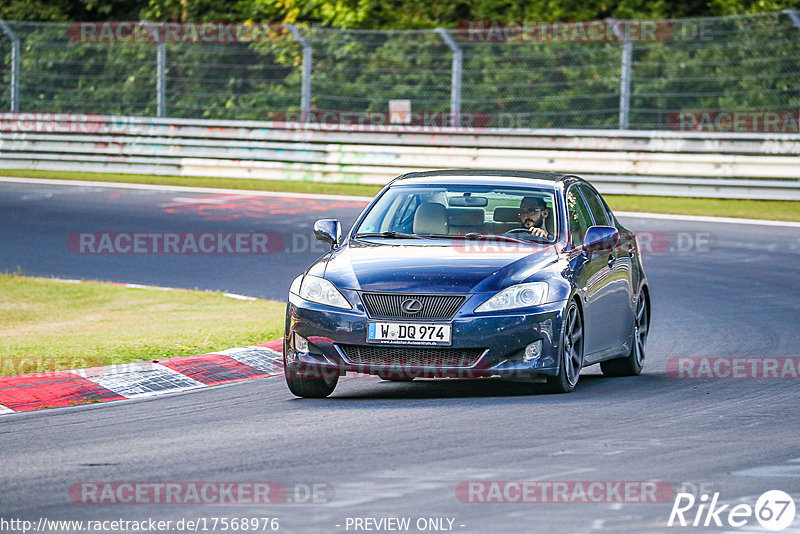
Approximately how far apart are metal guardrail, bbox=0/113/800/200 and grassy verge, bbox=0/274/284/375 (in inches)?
387

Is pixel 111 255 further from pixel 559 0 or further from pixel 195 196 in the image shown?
pixel 559 0

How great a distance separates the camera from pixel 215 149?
1048 inches

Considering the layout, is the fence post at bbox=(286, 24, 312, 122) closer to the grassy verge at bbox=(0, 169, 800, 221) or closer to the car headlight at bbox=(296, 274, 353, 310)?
the grassy verge at bbox=(0, 169, 800, 221)

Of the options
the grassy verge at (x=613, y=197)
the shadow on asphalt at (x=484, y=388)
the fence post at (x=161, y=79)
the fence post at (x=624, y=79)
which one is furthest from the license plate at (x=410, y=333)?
the fence post at (x=161, y=79)

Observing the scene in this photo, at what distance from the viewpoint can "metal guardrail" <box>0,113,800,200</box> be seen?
22875 mm

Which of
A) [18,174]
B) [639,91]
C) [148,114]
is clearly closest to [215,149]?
[148,114]

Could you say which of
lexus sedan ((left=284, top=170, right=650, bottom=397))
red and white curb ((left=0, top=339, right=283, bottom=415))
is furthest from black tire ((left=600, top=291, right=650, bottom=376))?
red and white curb ((left=0, top=339, right=283, bottom=415))

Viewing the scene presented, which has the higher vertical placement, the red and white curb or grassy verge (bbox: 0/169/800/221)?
grassy verge (bbox: 0/169/800/221)

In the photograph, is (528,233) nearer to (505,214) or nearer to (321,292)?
(505,214)

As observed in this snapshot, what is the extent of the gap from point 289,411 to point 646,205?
15347 mm

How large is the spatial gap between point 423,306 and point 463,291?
264 mm

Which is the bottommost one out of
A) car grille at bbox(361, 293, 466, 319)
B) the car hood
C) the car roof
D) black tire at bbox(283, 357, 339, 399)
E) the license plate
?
black tire at bbox(283, 357, 339, 399)

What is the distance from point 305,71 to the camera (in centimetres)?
2581

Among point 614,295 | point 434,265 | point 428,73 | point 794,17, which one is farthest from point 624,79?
point 434,265
